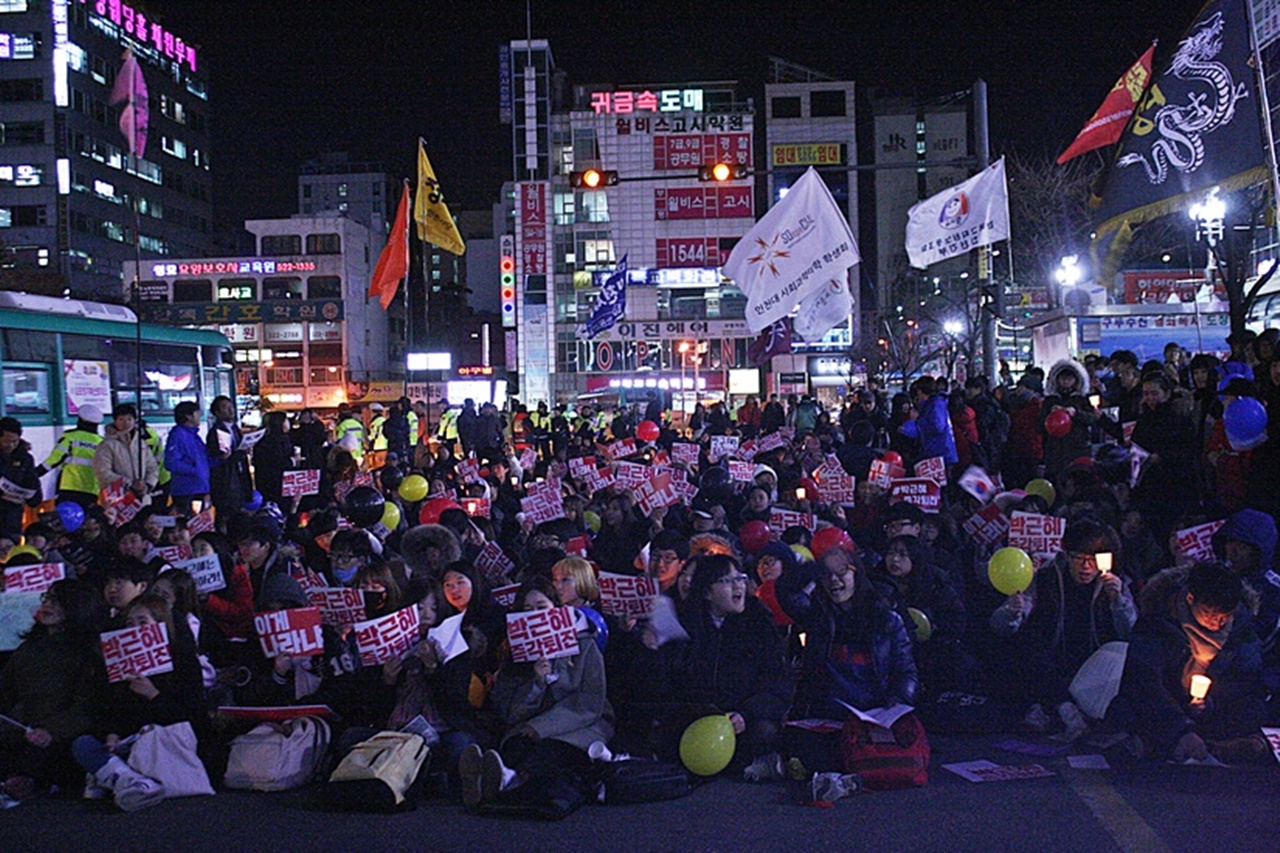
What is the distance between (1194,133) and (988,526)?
327 centimetres

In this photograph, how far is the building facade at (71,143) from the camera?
72.6 metres

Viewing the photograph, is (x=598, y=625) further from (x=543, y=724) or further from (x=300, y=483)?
(x=300, y=483)

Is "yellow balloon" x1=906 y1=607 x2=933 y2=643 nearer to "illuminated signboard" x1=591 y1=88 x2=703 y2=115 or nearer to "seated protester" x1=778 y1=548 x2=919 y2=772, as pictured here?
"seated protester" x1=778 y1=548 x2=919 y2=772

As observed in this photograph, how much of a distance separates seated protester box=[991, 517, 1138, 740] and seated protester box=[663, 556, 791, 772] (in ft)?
5.23

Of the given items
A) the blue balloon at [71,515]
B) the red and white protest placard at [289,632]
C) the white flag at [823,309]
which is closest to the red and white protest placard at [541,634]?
the red and white protest placard at [289,632]

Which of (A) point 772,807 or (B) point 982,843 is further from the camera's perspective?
(A) point 772,807

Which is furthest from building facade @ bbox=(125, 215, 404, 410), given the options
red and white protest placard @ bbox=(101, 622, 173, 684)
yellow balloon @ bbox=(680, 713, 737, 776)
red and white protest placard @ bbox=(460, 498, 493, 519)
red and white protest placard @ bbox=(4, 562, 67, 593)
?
yellow balloon @ bbox=(680, 713, 737, 776)

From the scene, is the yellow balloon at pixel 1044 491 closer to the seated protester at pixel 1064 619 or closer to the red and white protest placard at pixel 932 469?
the red and white protest placard at pixel 932 469

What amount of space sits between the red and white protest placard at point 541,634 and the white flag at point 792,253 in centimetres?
835

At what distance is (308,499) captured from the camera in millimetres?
10867

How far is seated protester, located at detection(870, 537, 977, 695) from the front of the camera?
6.95 m

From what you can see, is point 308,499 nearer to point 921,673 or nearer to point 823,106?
point 921,673

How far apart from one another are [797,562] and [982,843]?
8.58 feet

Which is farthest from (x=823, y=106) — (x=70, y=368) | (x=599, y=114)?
(x=70, y=368)
